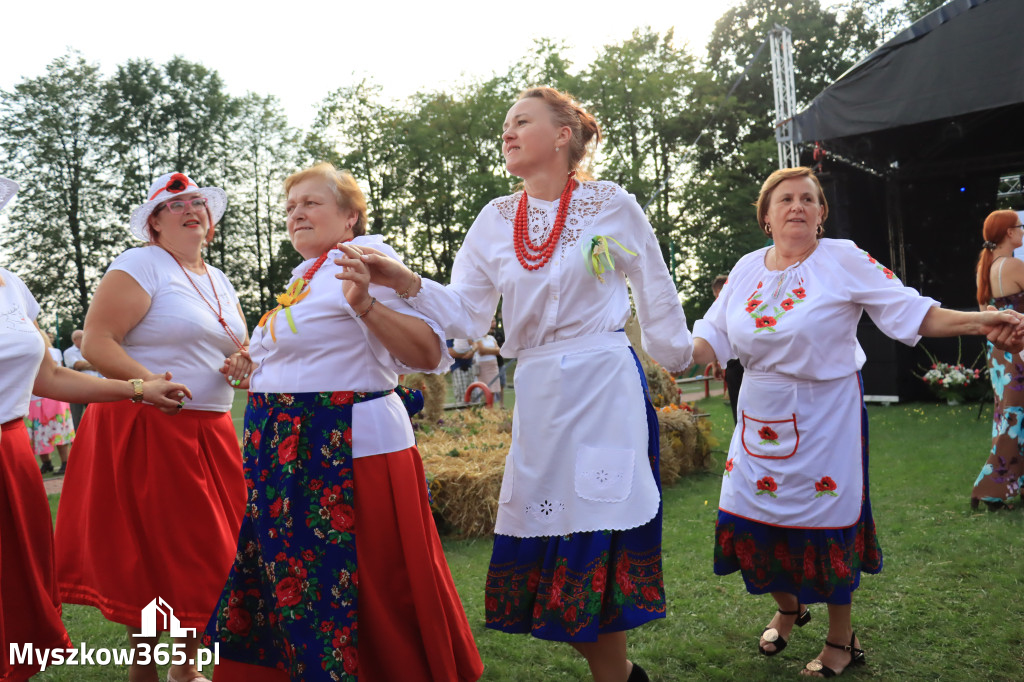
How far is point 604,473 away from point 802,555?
123 cm

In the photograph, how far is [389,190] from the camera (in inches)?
1240

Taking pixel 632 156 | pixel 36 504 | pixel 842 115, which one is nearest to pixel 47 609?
pixel 36 504

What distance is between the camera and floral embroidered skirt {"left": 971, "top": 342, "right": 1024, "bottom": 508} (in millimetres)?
5770

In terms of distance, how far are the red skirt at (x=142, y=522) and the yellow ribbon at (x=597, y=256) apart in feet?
5.84

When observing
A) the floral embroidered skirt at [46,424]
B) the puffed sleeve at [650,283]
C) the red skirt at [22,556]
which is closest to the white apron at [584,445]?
the puffed sleeve at [650,283]

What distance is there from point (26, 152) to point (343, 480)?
108 feet

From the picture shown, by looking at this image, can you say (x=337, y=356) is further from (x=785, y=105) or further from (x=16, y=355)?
(x=785, y=105)

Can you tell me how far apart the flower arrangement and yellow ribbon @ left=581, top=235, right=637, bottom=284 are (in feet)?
34.3

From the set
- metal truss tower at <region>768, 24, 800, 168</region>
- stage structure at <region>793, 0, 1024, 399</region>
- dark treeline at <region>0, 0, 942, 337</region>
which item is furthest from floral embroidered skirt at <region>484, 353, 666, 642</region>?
dark treeline at <region>0, 0, 942, 337</region>

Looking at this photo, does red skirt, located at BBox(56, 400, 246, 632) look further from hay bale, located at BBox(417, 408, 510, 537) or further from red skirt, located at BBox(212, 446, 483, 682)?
hay bale, located at BBox(417, 408, 510, 537)

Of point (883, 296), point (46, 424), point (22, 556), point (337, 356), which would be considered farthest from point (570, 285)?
point (46, 424)

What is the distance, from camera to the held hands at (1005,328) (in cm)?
287

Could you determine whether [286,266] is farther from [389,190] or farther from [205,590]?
[205,590]

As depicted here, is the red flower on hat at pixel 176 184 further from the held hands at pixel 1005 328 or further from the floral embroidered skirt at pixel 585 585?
the held hands at pixel 1005 328
